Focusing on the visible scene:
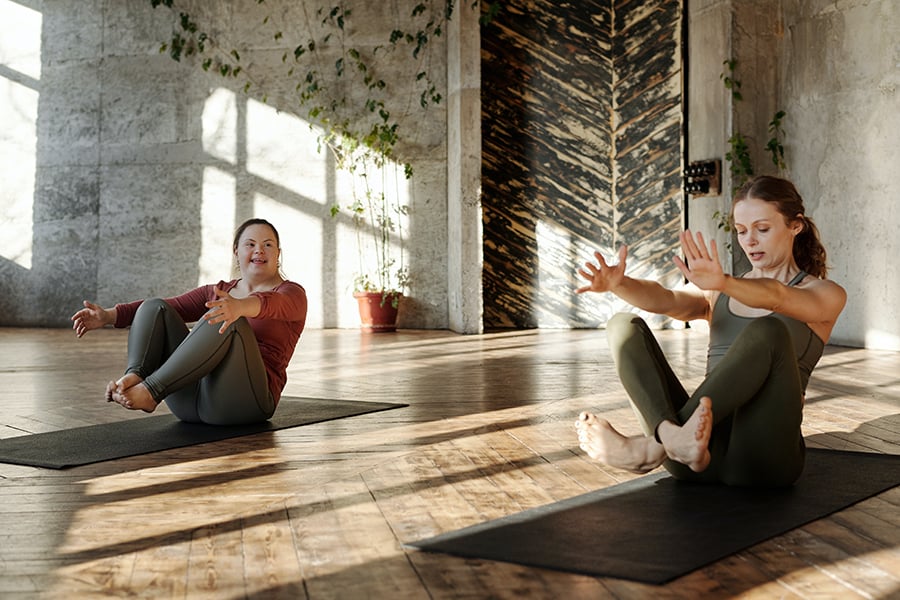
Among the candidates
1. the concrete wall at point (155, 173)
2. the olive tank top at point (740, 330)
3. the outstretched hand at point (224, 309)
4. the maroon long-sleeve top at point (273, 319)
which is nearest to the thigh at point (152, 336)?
the maroon long-sleeve top at point (273, 319)

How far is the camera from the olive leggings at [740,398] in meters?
2.36

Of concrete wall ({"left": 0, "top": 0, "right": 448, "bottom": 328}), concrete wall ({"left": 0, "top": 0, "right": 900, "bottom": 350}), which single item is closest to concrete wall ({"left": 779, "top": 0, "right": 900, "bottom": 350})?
concrete wall ({"left": 0, "top": 0, "right": 900, "bottom": 350})

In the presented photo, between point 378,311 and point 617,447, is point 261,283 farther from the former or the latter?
point 378,311

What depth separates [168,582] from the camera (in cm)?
185

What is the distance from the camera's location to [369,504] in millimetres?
2502

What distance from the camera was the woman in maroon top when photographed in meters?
3.56

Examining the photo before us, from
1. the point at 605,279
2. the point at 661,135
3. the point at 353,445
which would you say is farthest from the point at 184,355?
the point at 661,135

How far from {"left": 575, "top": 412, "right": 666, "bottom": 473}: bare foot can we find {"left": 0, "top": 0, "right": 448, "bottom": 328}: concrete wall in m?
7.67

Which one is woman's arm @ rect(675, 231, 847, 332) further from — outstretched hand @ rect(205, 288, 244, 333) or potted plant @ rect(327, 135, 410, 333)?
potted plant @ rect(327, 135, 410, 333)

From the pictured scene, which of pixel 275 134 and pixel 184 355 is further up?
pixel 275 134

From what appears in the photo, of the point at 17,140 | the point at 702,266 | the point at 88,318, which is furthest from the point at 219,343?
the point at 17,140

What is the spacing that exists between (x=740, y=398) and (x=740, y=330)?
1.09 feet

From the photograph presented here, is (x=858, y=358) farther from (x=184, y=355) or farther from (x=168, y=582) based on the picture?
(x=168, y=582)

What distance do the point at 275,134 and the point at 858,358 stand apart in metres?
6.10
